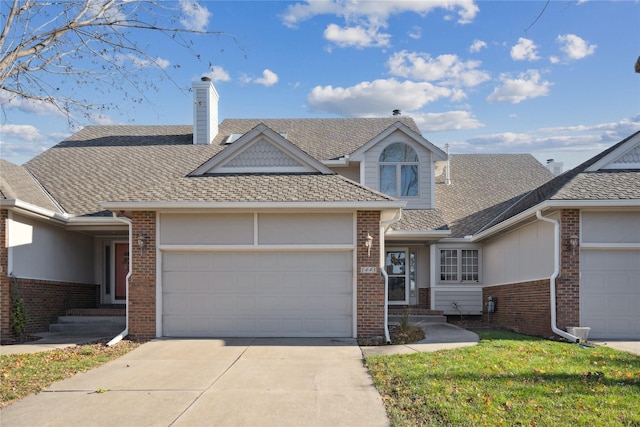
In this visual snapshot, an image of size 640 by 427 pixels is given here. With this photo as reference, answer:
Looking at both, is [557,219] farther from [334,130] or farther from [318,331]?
[334,130]

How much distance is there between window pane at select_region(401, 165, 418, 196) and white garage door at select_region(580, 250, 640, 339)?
6.85 m

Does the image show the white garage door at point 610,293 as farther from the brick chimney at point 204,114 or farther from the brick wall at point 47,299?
the brick chimney at point 204,114

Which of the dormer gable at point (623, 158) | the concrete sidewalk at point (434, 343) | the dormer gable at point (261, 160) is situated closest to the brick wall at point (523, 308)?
the concrete sidewalk at point (434, 343)

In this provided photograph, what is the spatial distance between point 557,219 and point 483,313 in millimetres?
6240

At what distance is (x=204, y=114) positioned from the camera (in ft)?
66.5

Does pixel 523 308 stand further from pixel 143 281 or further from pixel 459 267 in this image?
pixel 143 281

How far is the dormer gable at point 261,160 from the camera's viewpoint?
14234mm

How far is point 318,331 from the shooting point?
12.9m

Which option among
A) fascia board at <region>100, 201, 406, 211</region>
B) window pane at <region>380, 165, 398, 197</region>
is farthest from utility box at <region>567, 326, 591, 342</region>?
window pane at <region>380, 165, 398, 197</region>

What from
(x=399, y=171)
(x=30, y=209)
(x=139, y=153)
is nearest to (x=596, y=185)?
(x=399, y=171)

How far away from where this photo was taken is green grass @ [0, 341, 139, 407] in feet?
26.3

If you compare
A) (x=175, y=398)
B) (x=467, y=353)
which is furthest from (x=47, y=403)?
(x=467, y=353)

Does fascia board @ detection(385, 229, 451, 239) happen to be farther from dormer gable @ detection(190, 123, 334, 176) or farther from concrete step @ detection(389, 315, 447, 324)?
dormer gable @ detection(190, 123, 334, 176)

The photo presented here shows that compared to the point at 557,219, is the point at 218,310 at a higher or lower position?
lower
